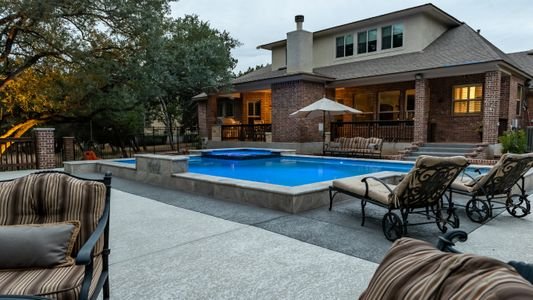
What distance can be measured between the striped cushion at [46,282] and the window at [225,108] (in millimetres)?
20504

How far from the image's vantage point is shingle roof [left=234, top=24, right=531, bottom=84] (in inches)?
494

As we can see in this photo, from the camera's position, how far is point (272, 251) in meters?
3.66

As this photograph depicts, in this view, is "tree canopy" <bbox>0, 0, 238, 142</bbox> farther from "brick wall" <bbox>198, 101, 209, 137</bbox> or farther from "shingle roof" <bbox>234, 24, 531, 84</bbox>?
"shingle roof" <bbox>234, 24, 531, 84</bbox>

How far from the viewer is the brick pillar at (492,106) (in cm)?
1173

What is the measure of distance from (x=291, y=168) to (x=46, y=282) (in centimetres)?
915

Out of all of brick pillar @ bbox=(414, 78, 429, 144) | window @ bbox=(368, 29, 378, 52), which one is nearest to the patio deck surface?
brick pillar @ bbox=(414, 78, 429, 144)

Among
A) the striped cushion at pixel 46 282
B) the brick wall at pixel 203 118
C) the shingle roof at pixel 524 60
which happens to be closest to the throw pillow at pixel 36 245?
the striped cushion at pixel 46 282

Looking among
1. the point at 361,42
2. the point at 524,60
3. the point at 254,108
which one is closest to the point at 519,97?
the point at 524,60

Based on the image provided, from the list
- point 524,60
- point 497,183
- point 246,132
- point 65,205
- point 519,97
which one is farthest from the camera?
point 246,132

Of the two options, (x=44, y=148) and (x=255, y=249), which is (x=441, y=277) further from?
(x=44, y=148)

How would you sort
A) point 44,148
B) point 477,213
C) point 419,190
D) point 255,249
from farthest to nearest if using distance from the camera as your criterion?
point 44,148 → point 477,213 → point 419,190 → point 255,249

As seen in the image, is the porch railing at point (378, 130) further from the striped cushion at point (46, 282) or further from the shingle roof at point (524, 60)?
the striped cushion at point (46, 282)

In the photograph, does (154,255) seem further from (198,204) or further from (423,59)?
(423,59)

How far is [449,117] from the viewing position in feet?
47.9
